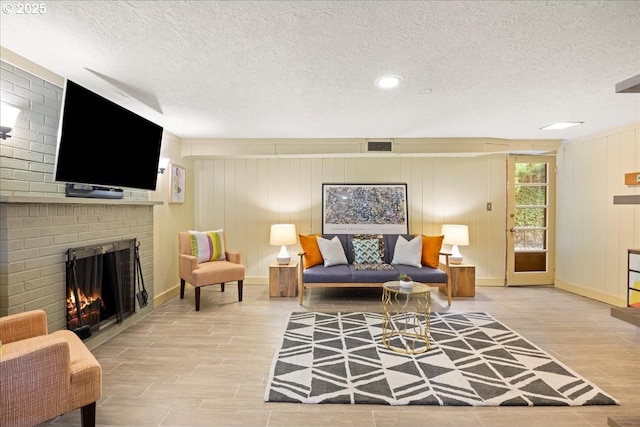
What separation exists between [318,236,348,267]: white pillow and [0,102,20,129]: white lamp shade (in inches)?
130

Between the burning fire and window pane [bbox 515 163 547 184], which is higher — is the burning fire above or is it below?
below

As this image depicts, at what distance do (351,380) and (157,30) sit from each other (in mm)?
2603

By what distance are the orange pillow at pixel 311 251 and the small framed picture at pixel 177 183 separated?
1.86m

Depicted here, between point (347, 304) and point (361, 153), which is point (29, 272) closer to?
point (347, 304)

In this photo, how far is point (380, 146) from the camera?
463cm

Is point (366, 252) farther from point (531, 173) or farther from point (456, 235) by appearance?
point (531, 173)

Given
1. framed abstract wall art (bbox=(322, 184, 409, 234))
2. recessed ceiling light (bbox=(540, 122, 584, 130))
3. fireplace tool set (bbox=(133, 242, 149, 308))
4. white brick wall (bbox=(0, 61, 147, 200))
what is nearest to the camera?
white brick wall (bbox=(0, 61, 147, 200))

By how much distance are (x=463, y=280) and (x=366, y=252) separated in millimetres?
1406

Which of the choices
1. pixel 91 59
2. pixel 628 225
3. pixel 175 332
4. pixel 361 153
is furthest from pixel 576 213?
pixel 91 59

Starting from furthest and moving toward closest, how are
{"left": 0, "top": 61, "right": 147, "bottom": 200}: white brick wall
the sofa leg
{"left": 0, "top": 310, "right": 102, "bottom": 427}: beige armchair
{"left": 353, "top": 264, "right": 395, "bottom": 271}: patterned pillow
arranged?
{"left": 353, "top": 264, "right": 395, "bottom": 271}: patterned pillow, {"left": 0, "top": 61, "right": 147, "bottom": 200}: white brick wall, the sofa leg, {"left": 0, "top": 310, "right": 102, "bottom": 427}: beige armchair

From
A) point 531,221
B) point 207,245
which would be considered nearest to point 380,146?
point 531,221

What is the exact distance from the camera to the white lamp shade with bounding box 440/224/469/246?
4.47 m

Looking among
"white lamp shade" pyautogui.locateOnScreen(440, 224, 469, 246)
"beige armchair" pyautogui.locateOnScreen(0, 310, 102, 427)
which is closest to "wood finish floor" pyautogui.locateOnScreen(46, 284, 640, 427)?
"beige armchair" pyautogui.locateOnScreen(0, 310, 102, 427)

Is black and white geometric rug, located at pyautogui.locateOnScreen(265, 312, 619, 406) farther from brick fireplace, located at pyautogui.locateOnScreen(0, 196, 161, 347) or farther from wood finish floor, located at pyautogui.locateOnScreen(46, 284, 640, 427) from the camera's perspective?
brick fireplace, located at pyautogui.locateOnScreen(0, 196, 161, 347)
